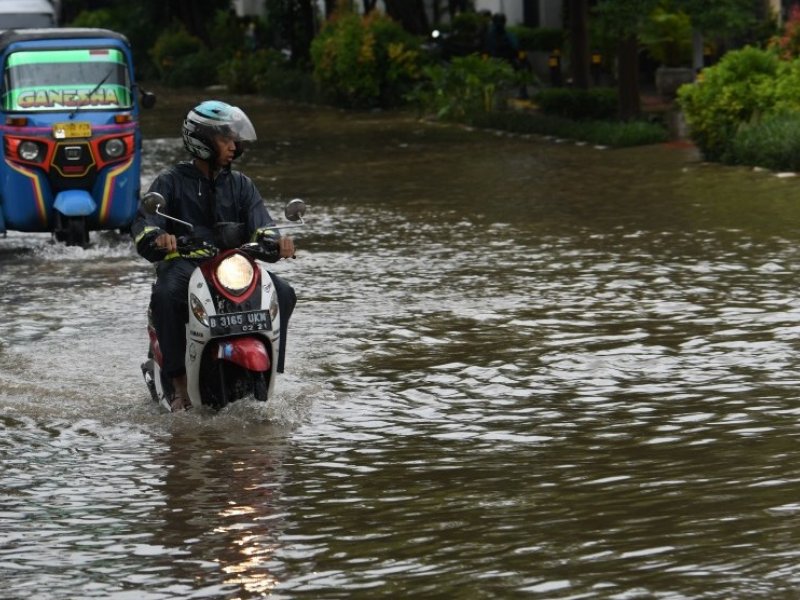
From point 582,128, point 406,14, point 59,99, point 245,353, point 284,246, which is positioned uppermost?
point 406,14

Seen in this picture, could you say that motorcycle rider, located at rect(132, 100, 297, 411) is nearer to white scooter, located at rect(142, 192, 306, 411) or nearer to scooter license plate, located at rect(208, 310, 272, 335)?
white scooter, located at rect(142, 192, 306, 411)

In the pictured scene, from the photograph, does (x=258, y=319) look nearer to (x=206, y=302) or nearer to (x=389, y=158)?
(x=206, y=302)

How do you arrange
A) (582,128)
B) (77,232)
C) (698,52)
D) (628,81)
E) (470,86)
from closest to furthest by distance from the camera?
1. (77,232)
2. (582,128)
3. (628,81)
4. (698,52)
5. (470,86)

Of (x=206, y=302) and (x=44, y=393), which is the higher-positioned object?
(x=206, y=302)

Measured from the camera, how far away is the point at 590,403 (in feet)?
31.0

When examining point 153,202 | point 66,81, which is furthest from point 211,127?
point 66,81

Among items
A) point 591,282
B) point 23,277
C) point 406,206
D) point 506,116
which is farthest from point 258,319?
point 506,116

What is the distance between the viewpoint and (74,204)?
16.7 m

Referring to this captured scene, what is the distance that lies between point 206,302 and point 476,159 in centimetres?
A: 1610

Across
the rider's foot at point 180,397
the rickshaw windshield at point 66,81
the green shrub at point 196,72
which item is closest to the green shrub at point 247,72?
the green shrub at point 196,72

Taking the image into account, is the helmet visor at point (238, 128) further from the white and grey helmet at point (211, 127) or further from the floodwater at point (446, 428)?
the floodwater at point (446, 428)

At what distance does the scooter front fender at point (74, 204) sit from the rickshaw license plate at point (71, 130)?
1.73 ft

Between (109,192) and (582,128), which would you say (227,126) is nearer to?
(109,192)

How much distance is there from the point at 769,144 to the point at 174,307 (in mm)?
12791
